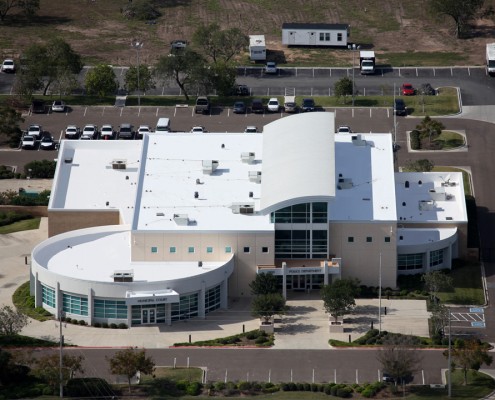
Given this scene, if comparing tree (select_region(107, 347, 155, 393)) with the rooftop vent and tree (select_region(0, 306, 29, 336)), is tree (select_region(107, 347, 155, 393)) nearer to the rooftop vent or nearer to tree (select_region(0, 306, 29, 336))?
tree (select_region(0, 306, 29, 336))

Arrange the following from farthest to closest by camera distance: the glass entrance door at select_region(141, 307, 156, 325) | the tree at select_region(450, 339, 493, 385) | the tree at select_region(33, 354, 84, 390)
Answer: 1. the glass entrance door at select_region(141, 307, 156, 325)
2. the tree at select_region(450, 339, 493, 385)
3. the tree at select_region(33, 354, 84, 390)

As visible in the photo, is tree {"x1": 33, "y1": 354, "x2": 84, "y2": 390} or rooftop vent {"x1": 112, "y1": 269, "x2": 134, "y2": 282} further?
rooftop vent {"x1": 112, "y1": 269, "x2": 134, "y2": 282}

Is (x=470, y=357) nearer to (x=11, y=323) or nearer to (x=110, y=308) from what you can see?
(x=110, y=308)

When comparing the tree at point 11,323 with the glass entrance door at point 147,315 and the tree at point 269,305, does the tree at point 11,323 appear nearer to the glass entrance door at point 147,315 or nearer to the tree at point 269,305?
the glass entrance door at point 147,315

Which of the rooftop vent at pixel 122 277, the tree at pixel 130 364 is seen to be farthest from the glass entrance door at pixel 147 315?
the tree at pixel 130 364

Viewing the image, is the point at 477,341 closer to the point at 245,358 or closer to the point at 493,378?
the point at 493,378

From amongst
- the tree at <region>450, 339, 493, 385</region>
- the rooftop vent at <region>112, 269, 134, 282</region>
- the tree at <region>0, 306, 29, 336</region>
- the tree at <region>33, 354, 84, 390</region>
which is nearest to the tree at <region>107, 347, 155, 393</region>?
the tree at <region>33, 354, 84, 390</region>

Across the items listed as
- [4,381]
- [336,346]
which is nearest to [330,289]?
[336,346]
